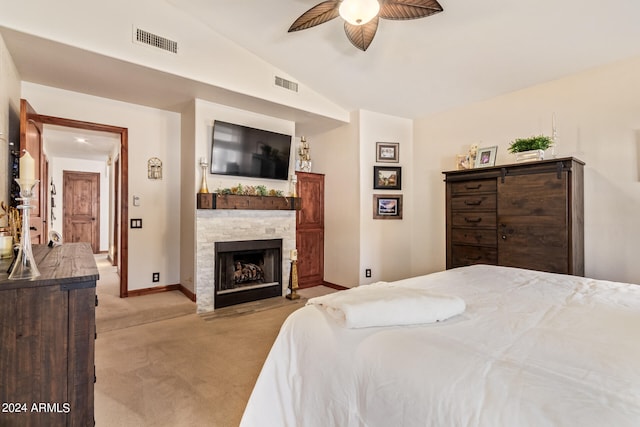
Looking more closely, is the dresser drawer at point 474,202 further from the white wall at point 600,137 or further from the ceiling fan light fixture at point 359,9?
the ceiling fan light fixture at point 359,9

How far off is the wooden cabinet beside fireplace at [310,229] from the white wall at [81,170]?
5381mm

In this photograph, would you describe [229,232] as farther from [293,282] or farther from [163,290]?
[163,290]

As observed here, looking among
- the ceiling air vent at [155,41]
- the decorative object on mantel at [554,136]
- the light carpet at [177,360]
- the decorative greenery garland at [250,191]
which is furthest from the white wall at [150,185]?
the decorative object on mantel at [554,136]

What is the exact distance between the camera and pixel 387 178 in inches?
177

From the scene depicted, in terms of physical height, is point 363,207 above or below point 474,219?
above

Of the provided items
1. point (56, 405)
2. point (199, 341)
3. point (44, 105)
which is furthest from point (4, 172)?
point (56, 405)

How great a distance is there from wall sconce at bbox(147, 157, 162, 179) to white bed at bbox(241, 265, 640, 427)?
11.4ft

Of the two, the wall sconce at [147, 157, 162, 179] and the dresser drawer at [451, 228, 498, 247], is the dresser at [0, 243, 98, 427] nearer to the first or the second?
the wall sconce at [147, 157, 162, 179]

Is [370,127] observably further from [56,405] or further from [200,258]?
[56,405]

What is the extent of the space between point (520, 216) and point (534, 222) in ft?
0.41

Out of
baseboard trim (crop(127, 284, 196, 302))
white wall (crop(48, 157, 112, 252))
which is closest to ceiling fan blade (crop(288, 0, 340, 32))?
baseboard trim (crop(127, 284, 196, 302))

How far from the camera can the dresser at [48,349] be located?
1.18 m

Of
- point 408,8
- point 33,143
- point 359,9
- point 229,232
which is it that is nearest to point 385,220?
point 229,232

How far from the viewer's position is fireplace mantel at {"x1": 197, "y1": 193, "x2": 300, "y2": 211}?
3.51 meters
